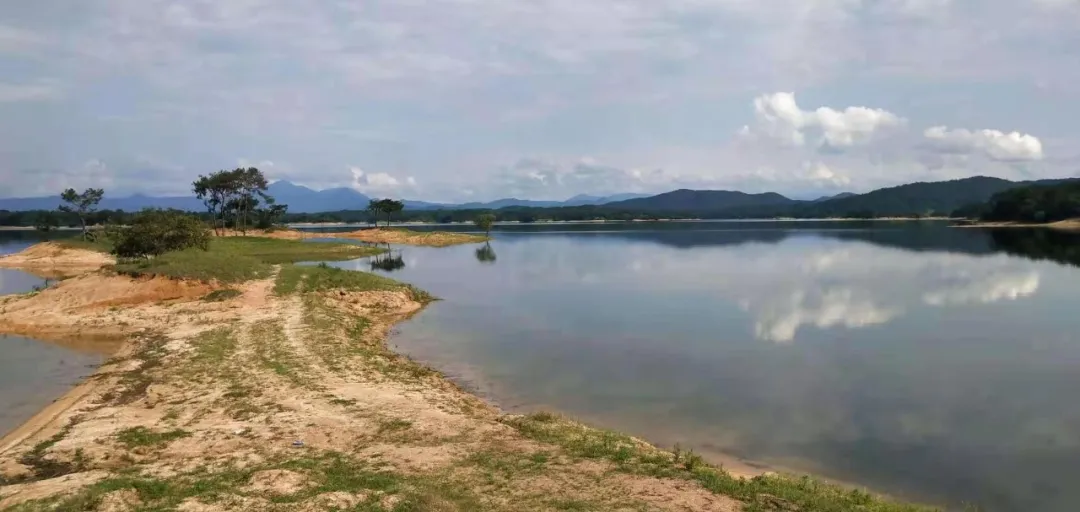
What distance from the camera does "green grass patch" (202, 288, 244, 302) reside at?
33.2 metres

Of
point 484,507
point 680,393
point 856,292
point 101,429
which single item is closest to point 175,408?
point 101,429

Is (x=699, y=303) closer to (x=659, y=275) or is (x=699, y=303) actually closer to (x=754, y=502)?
(x=659, y=275)

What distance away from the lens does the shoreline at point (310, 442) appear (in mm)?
10305

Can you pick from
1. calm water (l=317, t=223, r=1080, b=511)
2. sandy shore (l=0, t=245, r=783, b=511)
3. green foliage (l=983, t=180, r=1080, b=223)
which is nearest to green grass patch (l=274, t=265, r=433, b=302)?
calm water (l=317, t=223, r=1080, b=511)

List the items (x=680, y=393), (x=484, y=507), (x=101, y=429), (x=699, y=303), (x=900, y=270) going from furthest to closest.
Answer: (x=900, y=270), (x=699, y=303), (x=680, y=393), (x=101, y=429), (x=484, y=507)

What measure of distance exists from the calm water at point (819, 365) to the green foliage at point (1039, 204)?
107 metres

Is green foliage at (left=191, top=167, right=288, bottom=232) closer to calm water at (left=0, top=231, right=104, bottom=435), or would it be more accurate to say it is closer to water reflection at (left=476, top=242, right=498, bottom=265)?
water reflection at (left=476, top=242, right=498, bottom=265)

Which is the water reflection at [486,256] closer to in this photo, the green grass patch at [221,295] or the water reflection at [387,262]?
the water reflection at [387,262]

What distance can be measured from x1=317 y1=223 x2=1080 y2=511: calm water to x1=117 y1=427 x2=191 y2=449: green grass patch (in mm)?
Result: 8734

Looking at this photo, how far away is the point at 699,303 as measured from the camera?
37812mm

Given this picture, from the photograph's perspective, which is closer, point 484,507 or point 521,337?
point 484,507

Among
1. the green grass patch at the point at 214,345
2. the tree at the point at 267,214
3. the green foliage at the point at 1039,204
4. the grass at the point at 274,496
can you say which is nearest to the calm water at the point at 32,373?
the green grass patch at the point at 214,345

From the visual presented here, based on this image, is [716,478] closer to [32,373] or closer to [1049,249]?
[32,373]

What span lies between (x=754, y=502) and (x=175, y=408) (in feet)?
47.7
